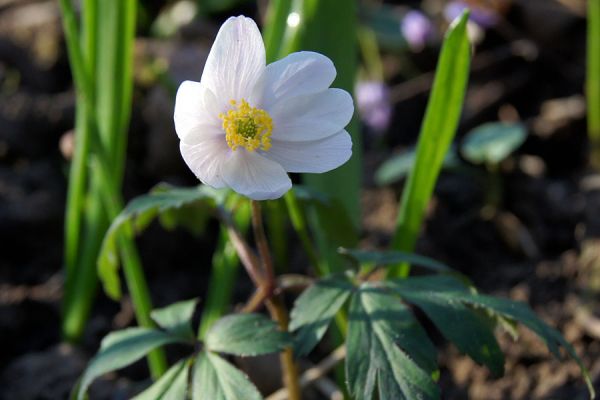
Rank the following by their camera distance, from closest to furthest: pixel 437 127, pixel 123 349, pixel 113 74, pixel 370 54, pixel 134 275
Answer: pixel 123 349 → pixel 437 127 → pixel 134 275 → pixel 113 74 → pixel 370 54

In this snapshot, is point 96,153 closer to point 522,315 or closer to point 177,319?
point 177,319

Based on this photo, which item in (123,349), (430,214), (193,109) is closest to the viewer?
(193,109)

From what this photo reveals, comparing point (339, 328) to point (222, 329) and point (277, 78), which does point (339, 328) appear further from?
point (277, 78)

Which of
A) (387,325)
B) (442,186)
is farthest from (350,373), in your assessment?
(442,186)

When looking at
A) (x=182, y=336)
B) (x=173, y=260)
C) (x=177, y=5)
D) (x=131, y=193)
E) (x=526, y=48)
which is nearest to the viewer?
(x=182, y=336)

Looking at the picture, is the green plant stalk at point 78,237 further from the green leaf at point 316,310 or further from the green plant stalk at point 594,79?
the green plant stalk at point 594,79

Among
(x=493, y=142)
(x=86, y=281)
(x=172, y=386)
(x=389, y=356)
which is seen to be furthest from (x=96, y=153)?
(x=493, y=142)

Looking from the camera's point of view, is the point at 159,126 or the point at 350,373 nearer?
the point at 350,373
